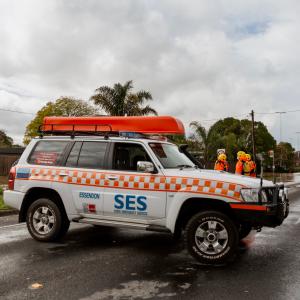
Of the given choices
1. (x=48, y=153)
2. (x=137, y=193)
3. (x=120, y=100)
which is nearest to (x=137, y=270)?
(x=137, y=193)

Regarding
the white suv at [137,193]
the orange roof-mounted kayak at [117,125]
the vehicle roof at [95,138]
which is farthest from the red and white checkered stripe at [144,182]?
the orange roof-mounted kayak at [117,125]

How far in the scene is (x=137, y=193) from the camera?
20.3 feet

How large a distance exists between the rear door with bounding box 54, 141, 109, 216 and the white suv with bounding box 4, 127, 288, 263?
0.05 feet

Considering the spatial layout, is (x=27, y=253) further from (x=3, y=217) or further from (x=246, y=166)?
(x=246, y=166)

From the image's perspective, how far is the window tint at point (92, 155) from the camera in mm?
6709

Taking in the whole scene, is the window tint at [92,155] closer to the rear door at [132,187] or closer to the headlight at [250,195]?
the rear door at [132,187]

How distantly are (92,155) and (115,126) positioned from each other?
0.68m

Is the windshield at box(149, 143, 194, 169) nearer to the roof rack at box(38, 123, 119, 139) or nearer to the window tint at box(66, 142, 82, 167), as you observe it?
the roof rack at box(38, 123, 119, 139)

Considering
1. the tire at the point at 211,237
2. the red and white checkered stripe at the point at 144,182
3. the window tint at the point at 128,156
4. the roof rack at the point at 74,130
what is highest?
the roof rack at the point at 74,130

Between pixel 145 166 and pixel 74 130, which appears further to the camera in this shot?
pixel 74 130

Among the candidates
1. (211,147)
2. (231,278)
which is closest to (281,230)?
(231,278)

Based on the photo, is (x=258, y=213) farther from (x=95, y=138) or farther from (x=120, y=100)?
(x=120, y=100)

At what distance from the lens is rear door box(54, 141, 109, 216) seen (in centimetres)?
652

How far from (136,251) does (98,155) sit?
67.1 inches
